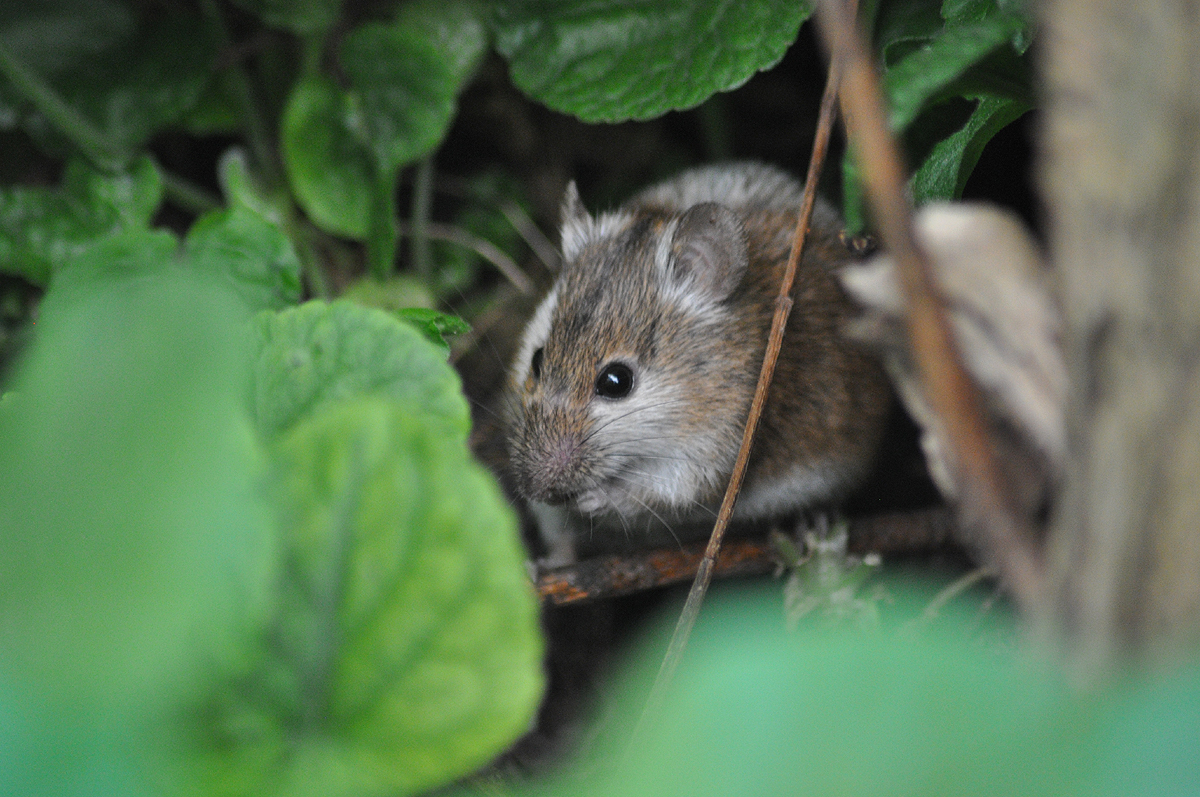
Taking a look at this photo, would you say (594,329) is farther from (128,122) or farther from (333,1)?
(128,122)

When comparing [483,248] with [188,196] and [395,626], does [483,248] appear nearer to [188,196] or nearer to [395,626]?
[188,196]

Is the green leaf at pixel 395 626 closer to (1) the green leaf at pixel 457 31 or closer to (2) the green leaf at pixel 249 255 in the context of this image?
(2) the green leaf at pixel 249 255

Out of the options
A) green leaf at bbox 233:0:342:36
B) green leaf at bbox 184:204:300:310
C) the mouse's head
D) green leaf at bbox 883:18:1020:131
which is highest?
green leaf at bbox 233:0:342:36

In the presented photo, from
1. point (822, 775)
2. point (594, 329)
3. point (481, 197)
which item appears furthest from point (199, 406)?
point (481, 197)

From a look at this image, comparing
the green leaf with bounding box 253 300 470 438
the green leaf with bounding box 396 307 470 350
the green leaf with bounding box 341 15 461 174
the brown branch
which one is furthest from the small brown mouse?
the green leaf with bounding box 253 300 470 438

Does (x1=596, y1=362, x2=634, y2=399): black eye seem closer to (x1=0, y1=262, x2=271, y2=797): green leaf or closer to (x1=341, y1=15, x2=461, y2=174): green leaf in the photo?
(x1=341, y1=15, x2=461, y2=174): green leaf

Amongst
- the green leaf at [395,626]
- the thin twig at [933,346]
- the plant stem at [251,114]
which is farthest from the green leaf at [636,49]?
the green leaf at [395,626]
